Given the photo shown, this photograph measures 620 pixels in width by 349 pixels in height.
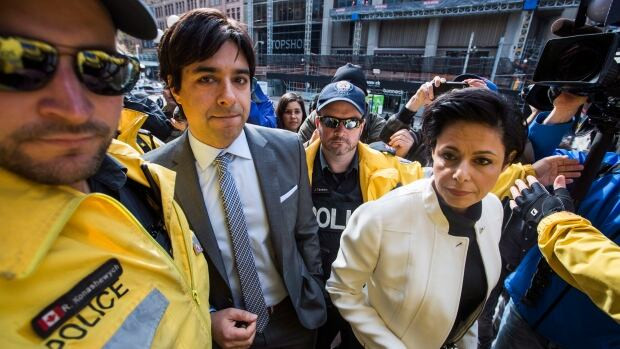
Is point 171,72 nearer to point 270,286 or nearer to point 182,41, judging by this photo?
point 182,41

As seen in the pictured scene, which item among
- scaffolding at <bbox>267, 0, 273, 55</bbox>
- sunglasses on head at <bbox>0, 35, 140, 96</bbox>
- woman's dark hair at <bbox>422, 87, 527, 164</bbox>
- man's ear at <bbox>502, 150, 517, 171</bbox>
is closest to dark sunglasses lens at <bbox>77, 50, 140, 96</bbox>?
sunglasses on head at <bbox>0, 35, 140, 96</bbox>

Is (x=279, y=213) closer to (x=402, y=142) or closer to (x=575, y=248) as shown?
(x=575, y=248)

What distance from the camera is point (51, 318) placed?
0.66 m

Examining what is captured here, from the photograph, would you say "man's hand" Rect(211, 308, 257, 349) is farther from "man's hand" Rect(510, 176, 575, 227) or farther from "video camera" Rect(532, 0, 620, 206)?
"video camera" Rect(532, 0, 620, 206)

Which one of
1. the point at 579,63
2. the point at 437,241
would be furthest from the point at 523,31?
the point at 437,241

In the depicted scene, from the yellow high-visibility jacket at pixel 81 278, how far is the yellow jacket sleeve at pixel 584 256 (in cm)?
173

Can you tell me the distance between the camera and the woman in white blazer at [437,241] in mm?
1439

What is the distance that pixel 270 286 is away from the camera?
68.7 inches

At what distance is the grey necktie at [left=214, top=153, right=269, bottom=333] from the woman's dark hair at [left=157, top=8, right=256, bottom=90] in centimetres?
55

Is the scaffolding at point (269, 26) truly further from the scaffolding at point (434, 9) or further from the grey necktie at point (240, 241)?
the grey necktie at point (240, 241)

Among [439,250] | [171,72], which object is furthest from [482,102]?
[171,72]

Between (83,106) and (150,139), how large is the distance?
2.16 metres

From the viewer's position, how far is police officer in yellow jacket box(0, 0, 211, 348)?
0.66 meters

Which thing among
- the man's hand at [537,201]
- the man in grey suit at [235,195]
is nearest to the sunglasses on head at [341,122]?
the man in grey suit at [235,195]
